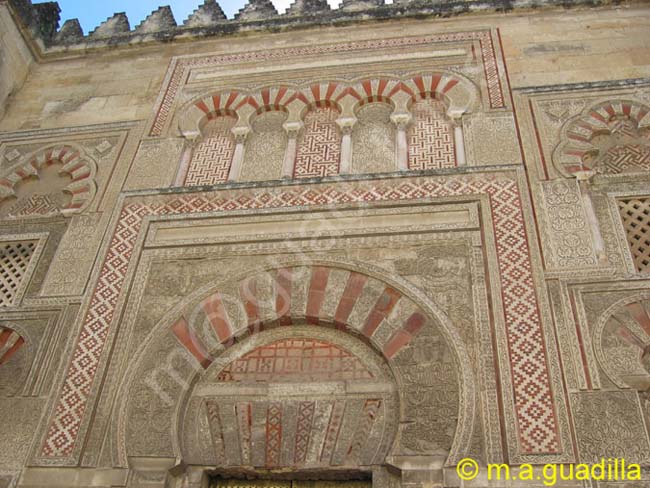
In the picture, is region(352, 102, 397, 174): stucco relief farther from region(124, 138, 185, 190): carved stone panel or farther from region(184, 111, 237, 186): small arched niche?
region(124, 138, 185, 190): carved stone panel

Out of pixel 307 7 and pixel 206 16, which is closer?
pixel 307 7

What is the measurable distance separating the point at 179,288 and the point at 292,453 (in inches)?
52.6

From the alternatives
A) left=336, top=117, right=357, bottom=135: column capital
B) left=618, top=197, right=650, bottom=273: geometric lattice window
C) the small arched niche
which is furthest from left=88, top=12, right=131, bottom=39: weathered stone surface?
left=618, top=197, right=650, bottom=273: geometric lattice window

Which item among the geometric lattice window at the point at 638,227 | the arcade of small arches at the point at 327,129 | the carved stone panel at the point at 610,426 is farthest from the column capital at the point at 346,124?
the carved stone panel at the point at 610,426

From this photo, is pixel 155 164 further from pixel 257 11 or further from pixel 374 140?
pixel 257 11

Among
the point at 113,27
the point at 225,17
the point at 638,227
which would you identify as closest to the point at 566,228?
the point at 638,227

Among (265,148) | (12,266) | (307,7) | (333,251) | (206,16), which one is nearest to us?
(333,251)

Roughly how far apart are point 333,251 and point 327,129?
1.42m

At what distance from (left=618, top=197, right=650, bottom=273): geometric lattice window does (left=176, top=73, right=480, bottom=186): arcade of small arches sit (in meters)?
1.14

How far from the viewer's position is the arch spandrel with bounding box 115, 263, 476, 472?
3580 millimetres

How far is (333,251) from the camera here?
437 cm

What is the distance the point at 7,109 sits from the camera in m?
6.11

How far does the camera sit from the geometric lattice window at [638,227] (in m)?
4.12

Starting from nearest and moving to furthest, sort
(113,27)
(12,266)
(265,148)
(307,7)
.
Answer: (12,266) → (265,148) → (307,7) → (113,27)
